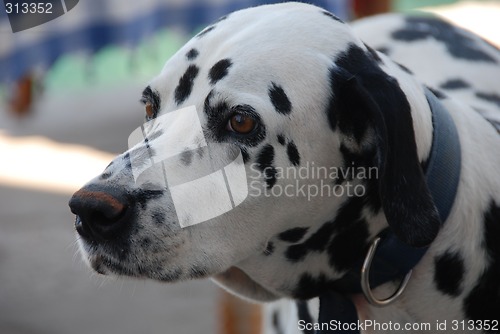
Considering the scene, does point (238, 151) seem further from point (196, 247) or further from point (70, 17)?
point (70, 17)

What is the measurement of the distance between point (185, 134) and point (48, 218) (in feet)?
14.4

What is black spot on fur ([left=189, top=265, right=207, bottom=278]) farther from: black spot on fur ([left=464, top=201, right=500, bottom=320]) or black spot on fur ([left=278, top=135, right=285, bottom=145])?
black spot on fur ([left=464, top=201, right=500, bottom=320])

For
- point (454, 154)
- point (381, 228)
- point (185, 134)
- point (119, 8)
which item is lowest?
point (119, 8)

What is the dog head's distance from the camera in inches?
84.9

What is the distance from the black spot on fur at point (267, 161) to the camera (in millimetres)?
2229

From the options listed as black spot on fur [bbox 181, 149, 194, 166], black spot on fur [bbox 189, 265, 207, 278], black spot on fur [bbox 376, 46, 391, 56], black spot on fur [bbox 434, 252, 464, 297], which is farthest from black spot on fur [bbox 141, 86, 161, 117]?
black spot on fur [bbox 376, 46, 391, 56]

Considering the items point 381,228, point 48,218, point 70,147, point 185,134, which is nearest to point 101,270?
point 185,134

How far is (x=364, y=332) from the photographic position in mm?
2479

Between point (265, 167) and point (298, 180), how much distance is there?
0.10 m

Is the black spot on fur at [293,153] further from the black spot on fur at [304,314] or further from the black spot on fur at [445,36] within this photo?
the black spot on fur at [445,36]

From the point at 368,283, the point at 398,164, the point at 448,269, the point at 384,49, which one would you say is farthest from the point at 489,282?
the point at 384,49

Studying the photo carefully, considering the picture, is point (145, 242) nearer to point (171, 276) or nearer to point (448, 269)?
point (171, 276)

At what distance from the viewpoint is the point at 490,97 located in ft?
9.73

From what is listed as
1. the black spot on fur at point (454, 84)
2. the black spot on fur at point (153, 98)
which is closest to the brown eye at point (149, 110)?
the black spot on fur at point (153, 98)
